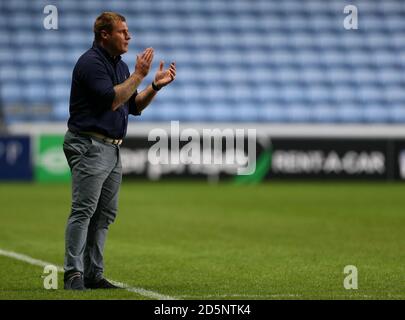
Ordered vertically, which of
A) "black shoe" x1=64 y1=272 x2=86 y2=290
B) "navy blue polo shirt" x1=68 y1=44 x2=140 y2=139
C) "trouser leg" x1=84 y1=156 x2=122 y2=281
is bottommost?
"black shoe" x1=64 y1=272 x2=86 y2=290

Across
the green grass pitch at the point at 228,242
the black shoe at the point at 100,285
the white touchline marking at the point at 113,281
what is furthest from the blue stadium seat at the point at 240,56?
the black shoe at the point at 100,285


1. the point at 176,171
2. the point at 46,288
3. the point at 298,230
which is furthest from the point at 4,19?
the point at 46,288

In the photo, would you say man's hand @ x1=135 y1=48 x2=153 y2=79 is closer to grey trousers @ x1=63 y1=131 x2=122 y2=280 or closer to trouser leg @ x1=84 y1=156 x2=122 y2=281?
grey trousers @ x1=63 y1=131 x2=122 y2=280

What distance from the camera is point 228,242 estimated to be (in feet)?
35.9

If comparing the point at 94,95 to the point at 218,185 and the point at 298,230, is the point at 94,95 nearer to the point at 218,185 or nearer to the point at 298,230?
the point at 298,230

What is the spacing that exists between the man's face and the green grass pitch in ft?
5.69

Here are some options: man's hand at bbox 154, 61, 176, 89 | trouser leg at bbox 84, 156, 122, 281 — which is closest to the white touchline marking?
trouser leg at bbox 84, 156, 122, 281

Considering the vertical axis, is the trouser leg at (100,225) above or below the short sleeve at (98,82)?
below

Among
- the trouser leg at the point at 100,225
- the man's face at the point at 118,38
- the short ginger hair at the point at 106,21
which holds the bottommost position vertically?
the trouser leg at the point at 100,225

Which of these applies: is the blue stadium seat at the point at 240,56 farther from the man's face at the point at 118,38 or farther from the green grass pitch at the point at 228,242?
the man's face at the point at 118,38

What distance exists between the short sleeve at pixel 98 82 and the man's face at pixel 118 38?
0.16 meters

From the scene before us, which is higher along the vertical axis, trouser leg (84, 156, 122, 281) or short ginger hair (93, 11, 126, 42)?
short ginger hair (93, 11, 126, 42)

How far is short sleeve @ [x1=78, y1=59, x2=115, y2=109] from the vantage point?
6758mm

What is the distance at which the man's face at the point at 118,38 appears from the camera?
6898 mm
